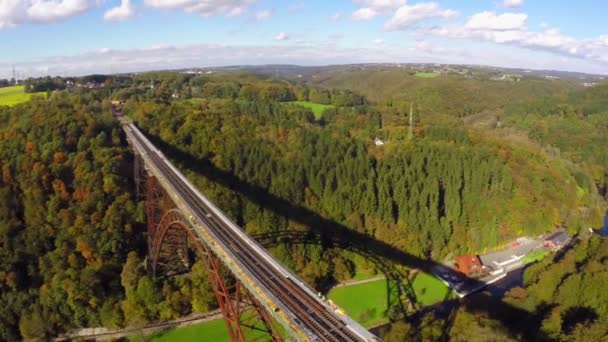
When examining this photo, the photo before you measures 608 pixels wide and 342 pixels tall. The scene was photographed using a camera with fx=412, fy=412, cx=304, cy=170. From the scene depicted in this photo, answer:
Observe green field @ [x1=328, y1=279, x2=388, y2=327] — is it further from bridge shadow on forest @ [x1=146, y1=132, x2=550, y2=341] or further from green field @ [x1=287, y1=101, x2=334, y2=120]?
green field @ [x1=287, y1=101, x2=334, y2=120]

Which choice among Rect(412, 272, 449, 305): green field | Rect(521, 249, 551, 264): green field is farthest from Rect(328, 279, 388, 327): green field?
Rect(521, 249, 551, 264): green field

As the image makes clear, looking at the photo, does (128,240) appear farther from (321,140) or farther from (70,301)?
(321,140)

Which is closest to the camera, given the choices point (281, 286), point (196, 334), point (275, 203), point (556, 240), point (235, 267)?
point (281, 286)

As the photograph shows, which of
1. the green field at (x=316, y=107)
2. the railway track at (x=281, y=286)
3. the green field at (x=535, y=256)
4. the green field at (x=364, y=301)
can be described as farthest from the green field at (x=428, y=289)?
the green field at (x=316, y=107)

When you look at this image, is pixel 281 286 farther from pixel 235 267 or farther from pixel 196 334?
pixel 196 334

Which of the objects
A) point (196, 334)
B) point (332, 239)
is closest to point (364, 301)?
point (332, 239)

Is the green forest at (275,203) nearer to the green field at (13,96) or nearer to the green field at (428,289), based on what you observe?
the green field at (428,289)
